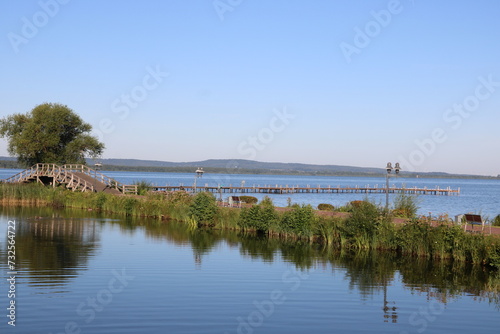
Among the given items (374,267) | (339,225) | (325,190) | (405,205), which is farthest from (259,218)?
(325,190)

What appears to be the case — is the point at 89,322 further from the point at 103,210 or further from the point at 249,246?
the point at 103,210

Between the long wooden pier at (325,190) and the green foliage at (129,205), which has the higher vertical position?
the long wooden pier at (325,190)

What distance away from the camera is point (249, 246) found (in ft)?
91.9

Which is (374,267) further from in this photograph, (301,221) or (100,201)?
A: (100,201)

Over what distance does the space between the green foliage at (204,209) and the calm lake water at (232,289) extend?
23.5 feet

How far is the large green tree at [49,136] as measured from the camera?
63.9 meters

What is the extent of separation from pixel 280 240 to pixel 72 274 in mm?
13573

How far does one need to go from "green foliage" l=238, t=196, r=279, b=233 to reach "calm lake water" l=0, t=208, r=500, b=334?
144 inches

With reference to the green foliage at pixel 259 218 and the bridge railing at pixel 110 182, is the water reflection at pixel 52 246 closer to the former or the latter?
the green foliage at pixel 259 218

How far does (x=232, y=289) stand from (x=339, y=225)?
462 inches

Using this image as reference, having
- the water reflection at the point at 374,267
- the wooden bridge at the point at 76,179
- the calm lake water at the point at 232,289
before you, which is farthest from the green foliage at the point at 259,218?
the wooden bridge at the point at 76,179

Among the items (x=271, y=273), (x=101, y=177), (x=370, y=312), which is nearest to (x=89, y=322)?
(x=370, y=312)

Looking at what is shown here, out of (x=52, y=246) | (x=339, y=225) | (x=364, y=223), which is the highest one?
(x=364, y=223)

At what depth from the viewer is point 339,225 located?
28.6 meters
